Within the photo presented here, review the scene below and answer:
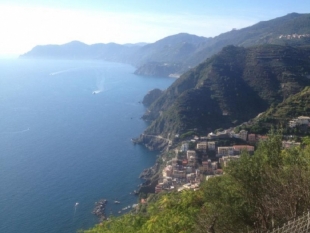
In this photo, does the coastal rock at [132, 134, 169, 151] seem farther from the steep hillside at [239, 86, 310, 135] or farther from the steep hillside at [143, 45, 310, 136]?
the steep hillside at [239, 86, 310, 135]

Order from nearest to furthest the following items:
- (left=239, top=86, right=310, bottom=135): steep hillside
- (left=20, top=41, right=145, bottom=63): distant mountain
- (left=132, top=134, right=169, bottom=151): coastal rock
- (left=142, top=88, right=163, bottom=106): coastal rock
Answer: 1. (left=239, top=86, right=310, bottom=135): steep hillside
2. (left=132, top=134, right=169, bottom=151): coastal rock
3. (left=142, top=88, right=163, bottom=106): coastal rock
4. (left=20, top=41, right=145, bottom=63): distant mountain

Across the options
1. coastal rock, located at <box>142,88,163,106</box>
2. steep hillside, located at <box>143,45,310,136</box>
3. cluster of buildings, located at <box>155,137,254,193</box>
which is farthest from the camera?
coastal rock, located at <box>142,88,163,106</box>

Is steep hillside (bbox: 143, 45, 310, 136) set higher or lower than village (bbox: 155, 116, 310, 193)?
higher

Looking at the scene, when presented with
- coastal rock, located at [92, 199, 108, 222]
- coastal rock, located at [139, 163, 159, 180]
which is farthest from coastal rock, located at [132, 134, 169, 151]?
coastal rock, located at [92, 199, 108, 222]

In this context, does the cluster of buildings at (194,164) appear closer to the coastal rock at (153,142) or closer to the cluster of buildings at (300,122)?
the cluster of buildings at (300,122)

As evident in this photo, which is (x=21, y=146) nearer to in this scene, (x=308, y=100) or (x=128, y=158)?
(x=128, y=158)

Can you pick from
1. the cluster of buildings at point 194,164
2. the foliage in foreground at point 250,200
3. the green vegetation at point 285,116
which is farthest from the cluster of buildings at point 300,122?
the foliage in foreground at point 250,200
